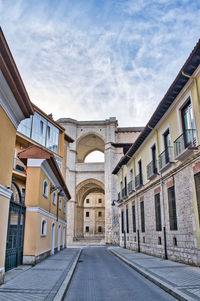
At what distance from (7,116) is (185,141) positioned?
270 inches

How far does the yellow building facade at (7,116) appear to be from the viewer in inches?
239

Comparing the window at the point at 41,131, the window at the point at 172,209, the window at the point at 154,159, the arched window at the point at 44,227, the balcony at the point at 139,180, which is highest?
the window at the point at 41,131

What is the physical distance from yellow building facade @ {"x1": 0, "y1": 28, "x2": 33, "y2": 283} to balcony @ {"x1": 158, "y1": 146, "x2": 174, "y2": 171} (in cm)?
698

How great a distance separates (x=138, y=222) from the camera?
1819 centimetres

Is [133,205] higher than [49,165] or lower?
lower

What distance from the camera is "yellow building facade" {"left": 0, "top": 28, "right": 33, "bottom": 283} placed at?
6.08m

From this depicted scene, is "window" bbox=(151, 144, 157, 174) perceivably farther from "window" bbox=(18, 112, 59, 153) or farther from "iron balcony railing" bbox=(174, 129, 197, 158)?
"window" bbox=(18, 112, 59, 153)

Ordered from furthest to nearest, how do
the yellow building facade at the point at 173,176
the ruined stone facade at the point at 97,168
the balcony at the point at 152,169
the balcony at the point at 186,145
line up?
the ruined stone facade at the point at 97,168 → the balcony at the point at 152,169 → the yellow building facade at the point at 173,176 → the balcony at the point at 186,145

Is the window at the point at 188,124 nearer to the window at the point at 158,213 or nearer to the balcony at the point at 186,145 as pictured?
the balcony at the point at 186,145

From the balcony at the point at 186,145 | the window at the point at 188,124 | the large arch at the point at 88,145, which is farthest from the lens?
the large arch at the point at 88,145

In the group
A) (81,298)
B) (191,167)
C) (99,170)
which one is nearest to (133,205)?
(191,167)

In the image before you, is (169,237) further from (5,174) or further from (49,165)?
(5,174)

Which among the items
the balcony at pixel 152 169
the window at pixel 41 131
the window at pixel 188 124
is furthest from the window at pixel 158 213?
the window at pixel 41 131

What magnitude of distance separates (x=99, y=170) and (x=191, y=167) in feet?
94.0
